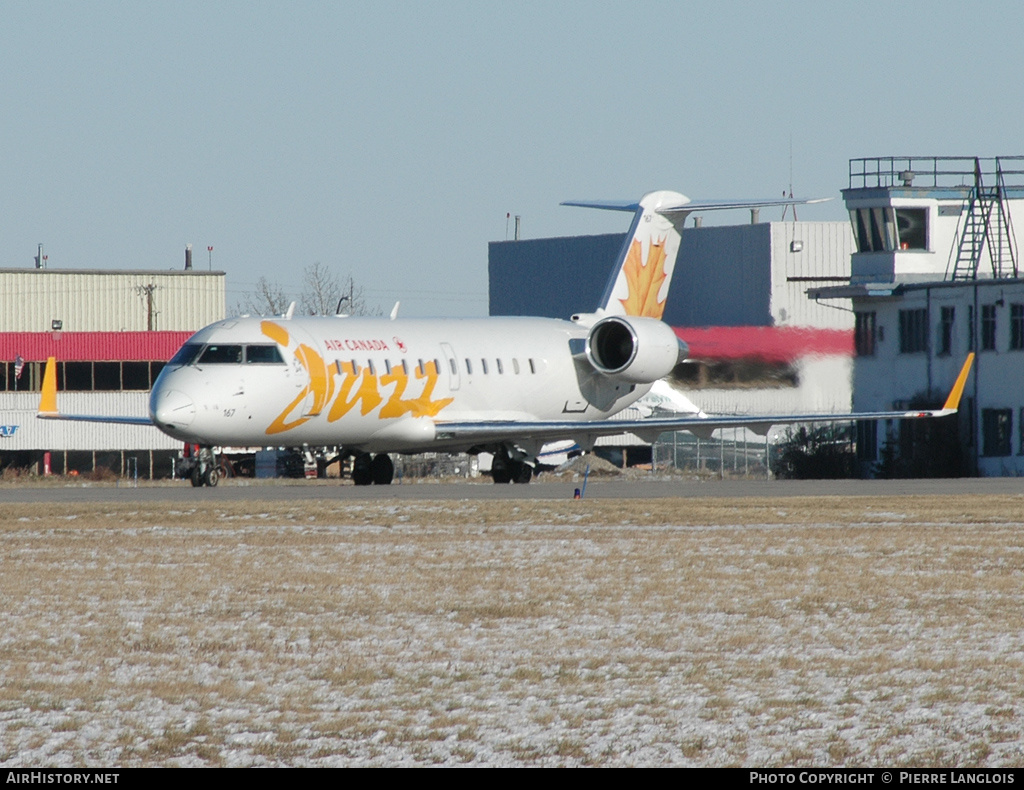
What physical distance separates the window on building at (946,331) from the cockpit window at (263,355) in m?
22.8

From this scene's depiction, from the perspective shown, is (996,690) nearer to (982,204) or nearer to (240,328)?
(240,328)

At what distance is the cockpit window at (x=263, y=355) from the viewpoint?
31172 millimetres

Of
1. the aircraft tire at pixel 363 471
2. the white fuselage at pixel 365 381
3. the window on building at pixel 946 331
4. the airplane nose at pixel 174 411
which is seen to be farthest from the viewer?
the window on building at pixel 946 331

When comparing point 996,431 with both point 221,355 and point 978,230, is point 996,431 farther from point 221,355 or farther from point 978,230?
point 221,355

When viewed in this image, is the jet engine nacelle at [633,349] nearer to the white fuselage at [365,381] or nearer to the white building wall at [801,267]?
the white fuselage at [365,381]

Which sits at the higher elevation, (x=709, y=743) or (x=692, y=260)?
(x=692, y=260)

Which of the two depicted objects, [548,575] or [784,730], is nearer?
[784,730]

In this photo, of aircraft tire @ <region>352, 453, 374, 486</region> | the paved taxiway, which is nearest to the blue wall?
the paved taxiway

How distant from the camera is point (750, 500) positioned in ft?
88.2

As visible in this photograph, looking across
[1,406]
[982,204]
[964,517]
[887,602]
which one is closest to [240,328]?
[964,517]

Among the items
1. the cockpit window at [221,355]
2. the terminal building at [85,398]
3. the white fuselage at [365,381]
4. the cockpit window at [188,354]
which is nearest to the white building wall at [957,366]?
the white fuselage at [365,381]

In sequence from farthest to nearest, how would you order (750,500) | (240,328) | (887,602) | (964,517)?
(240,328)
(750,500)
(964,517)
(887,602)

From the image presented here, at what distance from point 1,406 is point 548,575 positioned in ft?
185

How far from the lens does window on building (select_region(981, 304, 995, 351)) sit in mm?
45906
